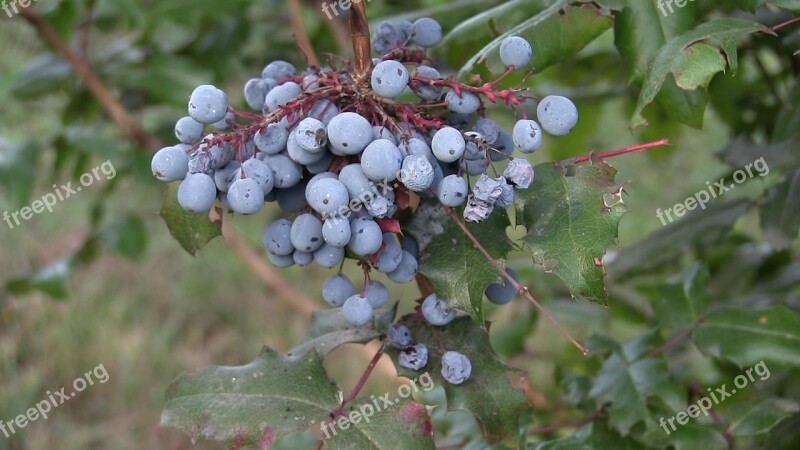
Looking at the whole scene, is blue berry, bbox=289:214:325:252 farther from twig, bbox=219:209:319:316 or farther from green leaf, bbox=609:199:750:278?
twig, bbox=219:209:319:316

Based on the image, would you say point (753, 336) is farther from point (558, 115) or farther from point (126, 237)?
point (126, 237)

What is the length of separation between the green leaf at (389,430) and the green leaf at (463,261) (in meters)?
0.15

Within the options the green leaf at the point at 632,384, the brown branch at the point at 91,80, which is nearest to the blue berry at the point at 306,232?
the green leaf at the point at 632,384

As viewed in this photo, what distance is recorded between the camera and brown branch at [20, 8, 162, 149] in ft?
6.22

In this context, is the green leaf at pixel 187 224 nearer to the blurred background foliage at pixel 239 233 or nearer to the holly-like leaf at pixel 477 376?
the blurred background foliage at pixel 239 233

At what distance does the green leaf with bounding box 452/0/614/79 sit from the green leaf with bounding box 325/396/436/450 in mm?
423

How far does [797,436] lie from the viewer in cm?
134

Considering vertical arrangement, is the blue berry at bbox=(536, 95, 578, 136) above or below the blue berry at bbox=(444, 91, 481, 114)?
→ below

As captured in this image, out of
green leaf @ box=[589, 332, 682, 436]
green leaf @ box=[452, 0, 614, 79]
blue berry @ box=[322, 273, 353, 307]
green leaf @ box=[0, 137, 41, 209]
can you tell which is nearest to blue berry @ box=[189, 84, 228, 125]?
blue berry @ box=[322, 273, 353, 307]

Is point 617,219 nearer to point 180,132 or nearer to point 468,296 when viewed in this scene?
point 468,296

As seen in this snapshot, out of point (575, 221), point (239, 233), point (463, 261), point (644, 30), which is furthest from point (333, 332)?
point (239, 233)

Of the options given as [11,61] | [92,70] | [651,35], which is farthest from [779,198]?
[11,61]

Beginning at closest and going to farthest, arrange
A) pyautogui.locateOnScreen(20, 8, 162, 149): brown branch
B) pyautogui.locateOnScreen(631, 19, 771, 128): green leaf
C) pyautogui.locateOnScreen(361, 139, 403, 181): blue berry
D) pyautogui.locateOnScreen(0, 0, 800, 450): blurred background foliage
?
pyautogui.locateOnScreen(361, 139, 403, 181): blue berry
pyautogui.locateOnScreen(631, 19, 771, 128): green leaf
pyautogui.locateOnScreen(0, 0, 800, 450): blurred background foliage
pyautogui.locateOnScreen(20, 8, 162, 149): brown branch

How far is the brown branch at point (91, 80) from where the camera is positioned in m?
1.90
